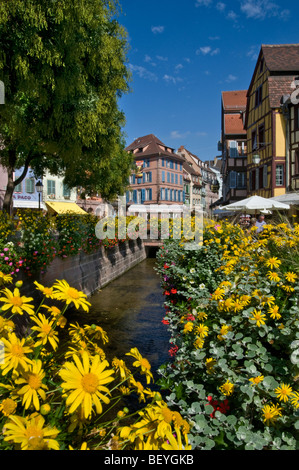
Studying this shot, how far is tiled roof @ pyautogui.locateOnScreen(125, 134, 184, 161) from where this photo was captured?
53.9 metres

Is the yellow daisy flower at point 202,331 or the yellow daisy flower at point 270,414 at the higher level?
the yellow daisy flower at point 202,331

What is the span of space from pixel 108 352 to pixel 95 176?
833 cm

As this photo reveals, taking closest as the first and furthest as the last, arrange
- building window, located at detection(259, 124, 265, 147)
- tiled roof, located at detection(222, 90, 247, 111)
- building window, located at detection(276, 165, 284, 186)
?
building window, located at detection(276, 165, 284, 186) → building window, located at detection(259, 124, 265, 147) → tiled roof, located at detection(222, 90, 247, 111)

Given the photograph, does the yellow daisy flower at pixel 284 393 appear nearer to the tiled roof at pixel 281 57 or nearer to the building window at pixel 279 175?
the building window at pixel 279 175

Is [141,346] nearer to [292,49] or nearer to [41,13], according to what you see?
[41,13]

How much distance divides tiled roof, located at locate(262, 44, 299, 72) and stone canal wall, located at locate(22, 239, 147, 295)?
1501 cm

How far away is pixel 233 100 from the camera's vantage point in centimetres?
3800

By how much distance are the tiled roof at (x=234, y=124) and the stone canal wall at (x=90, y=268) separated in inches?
784

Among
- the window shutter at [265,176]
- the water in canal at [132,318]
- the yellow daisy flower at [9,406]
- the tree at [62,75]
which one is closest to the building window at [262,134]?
the window shutter at [265,176]

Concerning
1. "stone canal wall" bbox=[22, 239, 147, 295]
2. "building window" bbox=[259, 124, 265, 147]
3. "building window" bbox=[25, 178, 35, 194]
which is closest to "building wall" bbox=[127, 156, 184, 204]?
"building window" bbox=[25, 178, 35, 194]

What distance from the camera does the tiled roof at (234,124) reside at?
32550 mm

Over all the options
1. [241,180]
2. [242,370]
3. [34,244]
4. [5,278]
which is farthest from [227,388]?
[241,180]

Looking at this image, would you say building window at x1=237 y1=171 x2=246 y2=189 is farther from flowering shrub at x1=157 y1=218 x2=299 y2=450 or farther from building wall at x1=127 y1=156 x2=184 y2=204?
flowering shrub at x1=157 y1=218 x2=299 y2=450

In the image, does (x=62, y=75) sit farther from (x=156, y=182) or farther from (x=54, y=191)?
(x=156, y=182)
